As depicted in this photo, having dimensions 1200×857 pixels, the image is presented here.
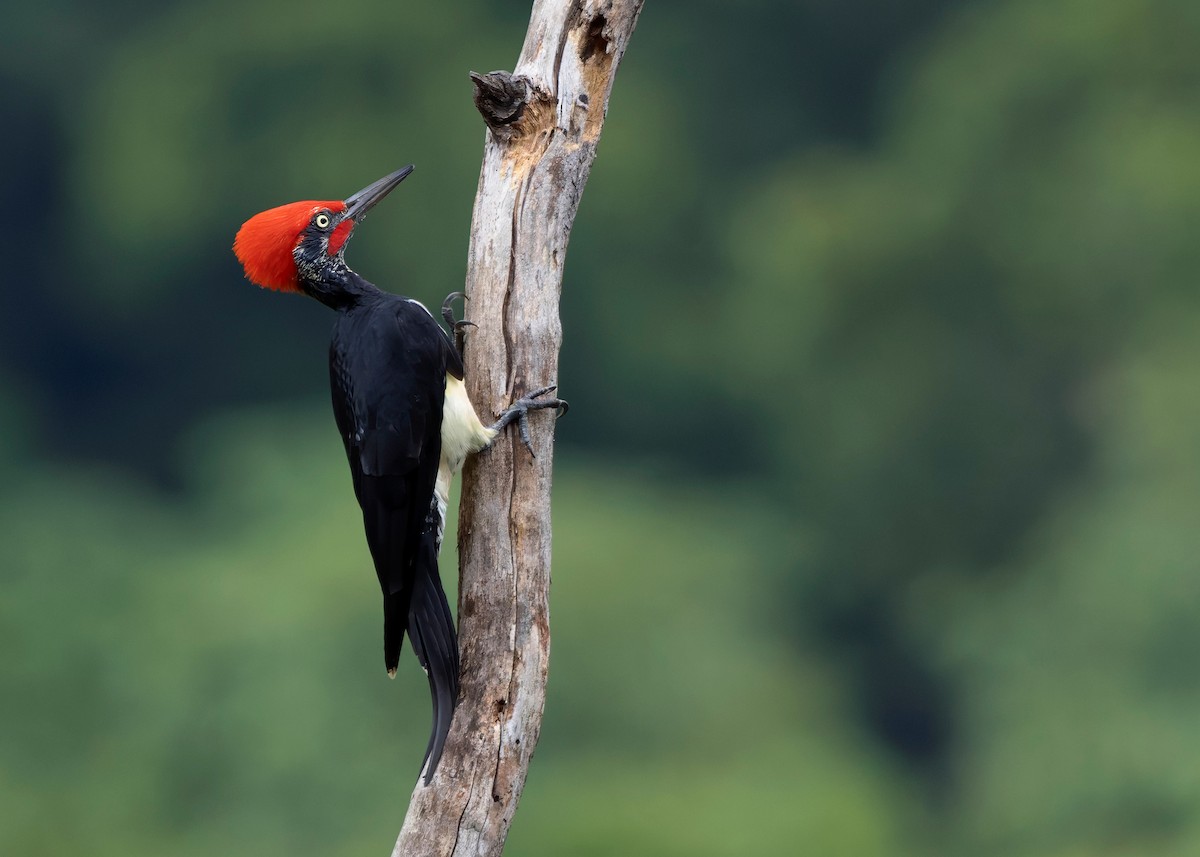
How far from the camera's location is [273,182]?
2306 cm

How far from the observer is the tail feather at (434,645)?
13.3 feet

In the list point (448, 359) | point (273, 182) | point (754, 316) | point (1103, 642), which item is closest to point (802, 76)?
point (754, 316)

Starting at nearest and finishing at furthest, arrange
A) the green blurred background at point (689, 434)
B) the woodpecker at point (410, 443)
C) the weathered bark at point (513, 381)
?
the weathered bark at point (513, 381)
the woodpecker at point (410, 443)
the green blurred background at point (689, 434)

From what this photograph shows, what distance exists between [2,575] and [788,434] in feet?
35.8

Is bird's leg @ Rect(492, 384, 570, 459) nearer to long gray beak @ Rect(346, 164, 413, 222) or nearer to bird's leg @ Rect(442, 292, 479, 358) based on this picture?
bird's leg @ Rect(442, 292, 479, 358)

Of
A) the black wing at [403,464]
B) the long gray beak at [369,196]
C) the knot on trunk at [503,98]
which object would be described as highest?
the long gray beak at [369,196]

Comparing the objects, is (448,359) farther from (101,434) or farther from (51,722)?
(101,434)

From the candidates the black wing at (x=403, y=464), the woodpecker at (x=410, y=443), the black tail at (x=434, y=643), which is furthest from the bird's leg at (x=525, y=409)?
the black tail at (x=434, y=643)

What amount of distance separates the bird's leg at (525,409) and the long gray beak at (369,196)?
0.86 metres

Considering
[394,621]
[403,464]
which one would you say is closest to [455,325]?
[403,464]

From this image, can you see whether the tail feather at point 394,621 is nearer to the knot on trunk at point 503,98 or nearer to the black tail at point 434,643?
the black tail at point 434,643

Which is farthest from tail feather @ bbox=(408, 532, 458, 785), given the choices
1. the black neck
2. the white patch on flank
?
the black neck

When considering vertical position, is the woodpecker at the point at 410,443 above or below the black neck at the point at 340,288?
below

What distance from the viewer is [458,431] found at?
13.9 ft
